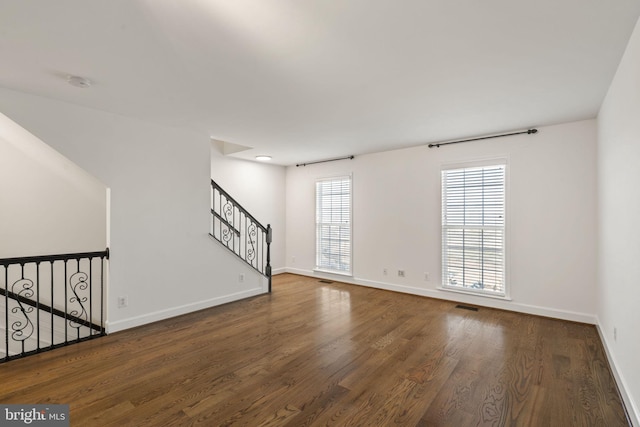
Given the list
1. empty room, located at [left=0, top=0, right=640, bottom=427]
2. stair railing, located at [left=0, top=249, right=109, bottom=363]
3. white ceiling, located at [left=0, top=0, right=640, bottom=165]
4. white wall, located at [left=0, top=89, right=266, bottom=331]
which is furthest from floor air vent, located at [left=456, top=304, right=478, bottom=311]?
stair railing, located at [left=0, top=249, right=109, bottom=363]

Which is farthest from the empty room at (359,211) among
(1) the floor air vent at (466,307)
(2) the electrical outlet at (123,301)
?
(1) the floor air vent at (466,307)

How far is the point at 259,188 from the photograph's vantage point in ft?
21.0

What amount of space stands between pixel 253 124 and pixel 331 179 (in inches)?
→ 103

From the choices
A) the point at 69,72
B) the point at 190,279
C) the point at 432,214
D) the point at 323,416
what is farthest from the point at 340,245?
the point at 69,72

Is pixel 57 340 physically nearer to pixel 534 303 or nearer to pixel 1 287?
pixel 1 287

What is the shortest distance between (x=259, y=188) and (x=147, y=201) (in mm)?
2835

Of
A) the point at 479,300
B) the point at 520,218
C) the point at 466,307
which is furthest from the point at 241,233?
the point at 520,218

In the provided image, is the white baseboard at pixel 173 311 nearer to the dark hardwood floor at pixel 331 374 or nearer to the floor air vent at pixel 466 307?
the dark hardwood floor at pixel 331 374

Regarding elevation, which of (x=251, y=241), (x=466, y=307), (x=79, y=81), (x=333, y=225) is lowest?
(x=466, y=307)

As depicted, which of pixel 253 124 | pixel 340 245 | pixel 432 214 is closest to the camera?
pixel 253 124

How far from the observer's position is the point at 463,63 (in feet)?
7.61

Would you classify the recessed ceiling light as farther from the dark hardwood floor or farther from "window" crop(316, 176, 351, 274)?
"window" crop(316, 176, 351, 274)

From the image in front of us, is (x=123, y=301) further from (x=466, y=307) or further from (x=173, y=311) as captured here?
(x=466, y=307)

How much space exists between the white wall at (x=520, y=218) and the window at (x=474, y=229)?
0.40ft
